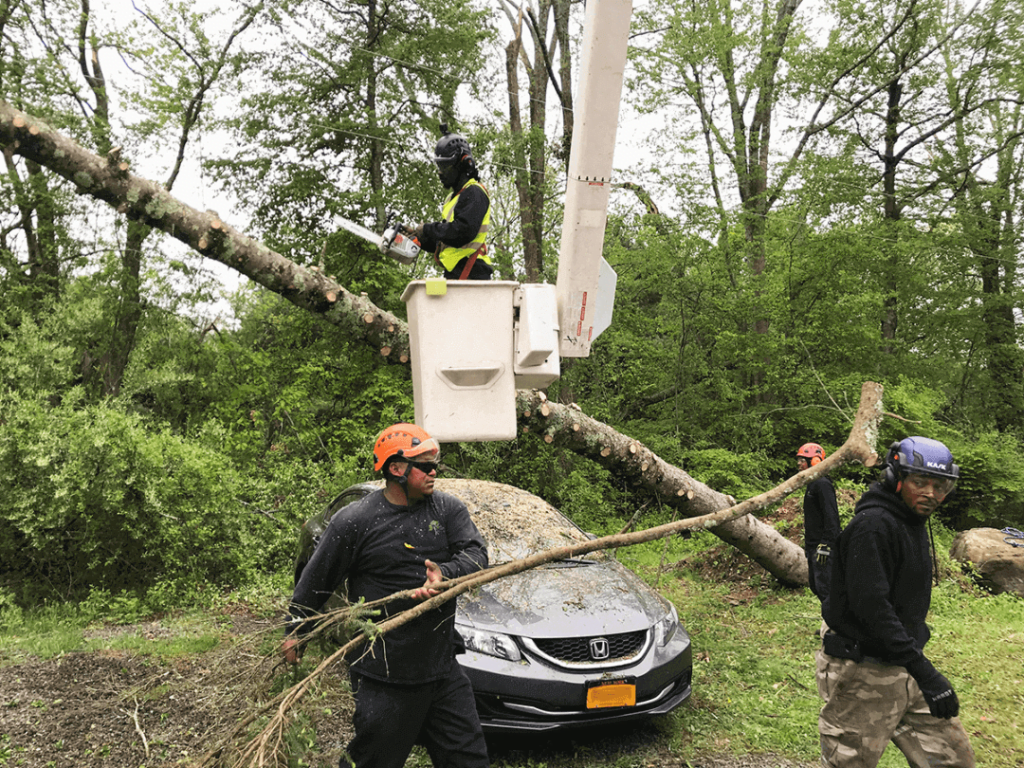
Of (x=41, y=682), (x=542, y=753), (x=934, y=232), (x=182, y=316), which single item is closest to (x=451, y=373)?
(x=542, y=753)

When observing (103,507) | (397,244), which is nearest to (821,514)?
(397,244)

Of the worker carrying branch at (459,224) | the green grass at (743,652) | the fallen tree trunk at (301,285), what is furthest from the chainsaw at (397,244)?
the green grass at (743,652)

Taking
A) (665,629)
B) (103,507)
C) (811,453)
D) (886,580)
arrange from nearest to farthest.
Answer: (886,580)
(665,629)
(811,453)
(103,507)

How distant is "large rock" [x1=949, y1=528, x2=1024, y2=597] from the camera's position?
26.3ft

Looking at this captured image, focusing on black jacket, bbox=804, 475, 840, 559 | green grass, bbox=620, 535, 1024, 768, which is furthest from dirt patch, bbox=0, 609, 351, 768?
black jacket, bbox=804, 475, 840, 559

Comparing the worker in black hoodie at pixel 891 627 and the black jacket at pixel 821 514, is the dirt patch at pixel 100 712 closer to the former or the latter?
the worker in black hoodie at pixel 891 627

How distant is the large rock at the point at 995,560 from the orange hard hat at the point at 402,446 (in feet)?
23.6

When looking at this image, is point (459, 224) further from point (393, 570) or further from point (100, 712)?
point (100, 712)

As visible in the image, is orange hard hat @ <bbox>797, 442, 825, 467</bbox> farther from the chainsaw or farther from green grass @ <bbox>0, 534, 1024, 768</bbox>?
the chainsaw

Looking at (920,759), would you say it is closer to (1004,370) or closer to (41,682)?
(41,682)

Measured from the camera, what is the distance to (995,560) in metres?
8.16

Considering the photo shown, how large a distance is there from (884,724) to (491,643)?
2.03 meters

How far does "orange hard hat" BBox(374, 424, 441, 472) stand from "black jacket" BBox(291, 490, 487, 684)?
0.87 feet

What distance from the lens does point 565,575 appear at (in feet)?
16.6
